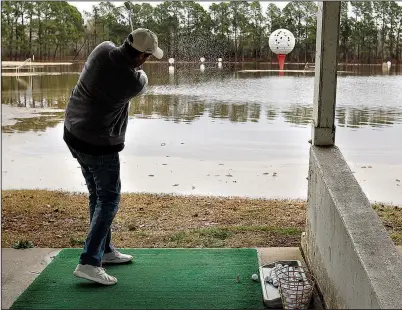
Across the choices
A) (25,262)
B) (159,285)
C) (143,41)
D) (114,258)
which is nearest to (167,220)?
(114,258)

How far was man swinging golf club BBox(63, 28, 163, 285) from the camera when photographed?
2.42 meters

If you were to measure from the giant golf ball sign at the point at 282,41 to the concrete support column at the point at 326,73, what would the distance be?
1.18 m

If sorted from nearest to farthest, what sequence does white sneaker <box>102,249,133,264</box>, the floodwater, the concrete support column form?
1. the concrete support column
2. white sneaker <box>102,249,133,264</box>
3. the floodwater

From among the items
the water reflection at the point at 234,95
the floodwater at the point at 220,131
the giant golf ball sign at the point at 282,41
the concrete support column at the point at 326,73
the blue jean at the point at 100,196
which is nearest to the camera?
the blue jean at the point at 100,196

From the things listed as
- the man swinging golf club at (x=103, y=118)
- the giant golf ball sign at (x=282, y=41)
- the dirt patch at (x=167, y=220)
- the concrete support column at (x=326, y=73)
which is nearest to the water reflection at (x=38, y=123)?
the dirt patch at (x=167, y=220)

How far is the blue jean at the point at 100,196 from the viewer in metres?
2.57

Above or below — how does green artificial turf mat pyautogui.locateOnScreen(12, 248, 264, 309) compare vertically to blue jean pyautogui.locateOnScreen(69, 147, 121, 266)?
below

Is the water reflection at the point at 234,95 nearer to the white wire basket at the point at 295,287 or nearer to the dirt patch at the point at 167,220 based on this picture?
the dirt patch at the point at 167,220

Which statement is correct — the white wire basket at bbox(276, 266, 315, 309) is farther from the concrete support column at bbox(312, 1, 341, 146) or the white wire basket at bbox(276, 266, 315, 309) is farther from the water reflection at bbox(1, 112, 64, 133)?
the water reflection at bbox(1, 112, 64, 133)

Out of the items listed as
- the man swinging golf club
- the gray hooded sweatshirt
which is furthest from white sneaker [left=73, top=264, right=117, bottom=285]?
the gray hooded sweatshirt

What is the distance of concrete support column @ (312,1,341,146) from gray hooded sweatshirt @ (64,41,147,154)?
3.02ft

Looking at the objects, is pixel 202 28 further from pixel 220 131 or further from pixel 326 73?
pixel 220 131

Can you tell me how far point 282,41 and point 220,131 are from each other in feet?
10.2

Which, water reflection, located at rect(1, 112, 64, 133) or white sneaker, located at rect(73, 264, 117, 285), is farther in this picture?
water reflection, located at rect(1, 112, 64, 133)
